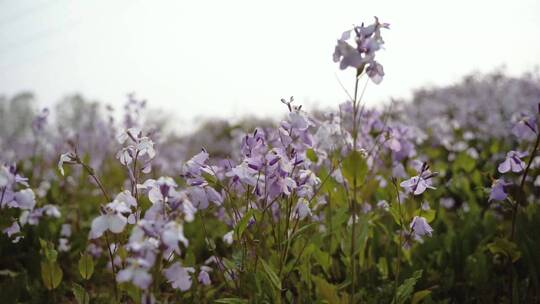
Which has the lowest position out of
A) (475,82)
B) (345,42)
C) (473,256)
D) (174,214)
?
(473,256)

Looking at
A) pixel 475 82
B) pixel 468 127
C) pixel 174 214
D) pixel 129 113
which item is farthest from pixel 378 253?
pixel 475 82

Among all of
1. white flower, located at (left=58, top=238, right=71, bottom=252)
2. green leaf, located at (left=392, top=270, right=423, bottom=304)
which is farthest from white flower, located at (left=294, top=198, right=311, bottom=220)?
white flower, located at (left=58, top=238, right=71, bottom=252)

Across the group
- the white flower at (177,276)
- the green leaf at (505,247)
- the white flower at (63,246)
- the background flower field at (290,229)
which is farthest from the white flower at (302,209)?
the white flower at (63,246)

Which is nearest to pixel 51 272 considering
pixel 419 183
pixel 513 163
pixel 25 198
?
pixel 25 198

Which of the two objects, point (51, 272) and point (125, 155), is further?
point (51, 272)

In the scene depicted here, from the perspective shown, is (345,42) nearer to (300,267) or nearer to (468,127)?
(300,267)

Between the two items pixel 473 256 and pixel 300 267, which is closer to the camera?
pixel 300 267

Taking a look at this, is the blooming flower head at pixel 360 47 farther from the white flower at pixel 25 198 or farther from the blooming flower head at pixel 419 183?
the white flower at pixel 25 198

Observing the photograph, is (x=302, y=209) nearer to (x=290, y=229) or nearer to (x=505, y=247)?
(x=290, y=229)

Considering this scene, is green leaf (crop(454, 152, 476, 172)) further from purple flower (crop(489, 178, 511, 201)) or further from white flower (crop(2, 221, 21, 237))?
→ white flower (crop(2, 221, 21, 237))
